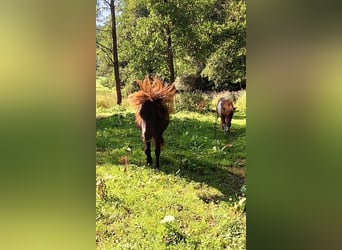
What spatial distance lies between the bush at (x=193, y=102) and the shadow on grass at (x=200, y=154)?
0.27 ft

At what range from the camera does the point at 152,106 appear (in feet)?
8.25

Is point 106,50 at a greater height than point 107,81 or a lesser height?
greater

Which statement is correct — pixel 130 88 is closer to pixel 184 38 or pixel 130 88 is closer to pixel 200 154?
pixel 184 38

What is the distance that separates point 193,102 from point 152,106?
0.27 meters

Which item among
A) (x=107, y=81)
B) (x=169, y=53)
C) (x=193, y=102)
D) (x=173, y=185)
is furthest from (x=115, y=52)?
(x=173, y=185)

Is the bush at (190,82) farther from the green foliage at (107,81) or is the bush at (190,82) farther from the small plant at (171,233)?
the small plant at (171,233)

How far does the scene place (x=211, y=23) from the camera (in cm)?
252

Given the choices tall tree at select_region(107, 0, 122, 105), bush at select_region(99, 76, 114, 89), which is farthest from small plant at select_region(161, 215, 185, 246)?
bush at select_region(99, 76, 114, 89)

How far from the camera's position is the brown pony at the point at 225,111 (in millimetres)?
2506
